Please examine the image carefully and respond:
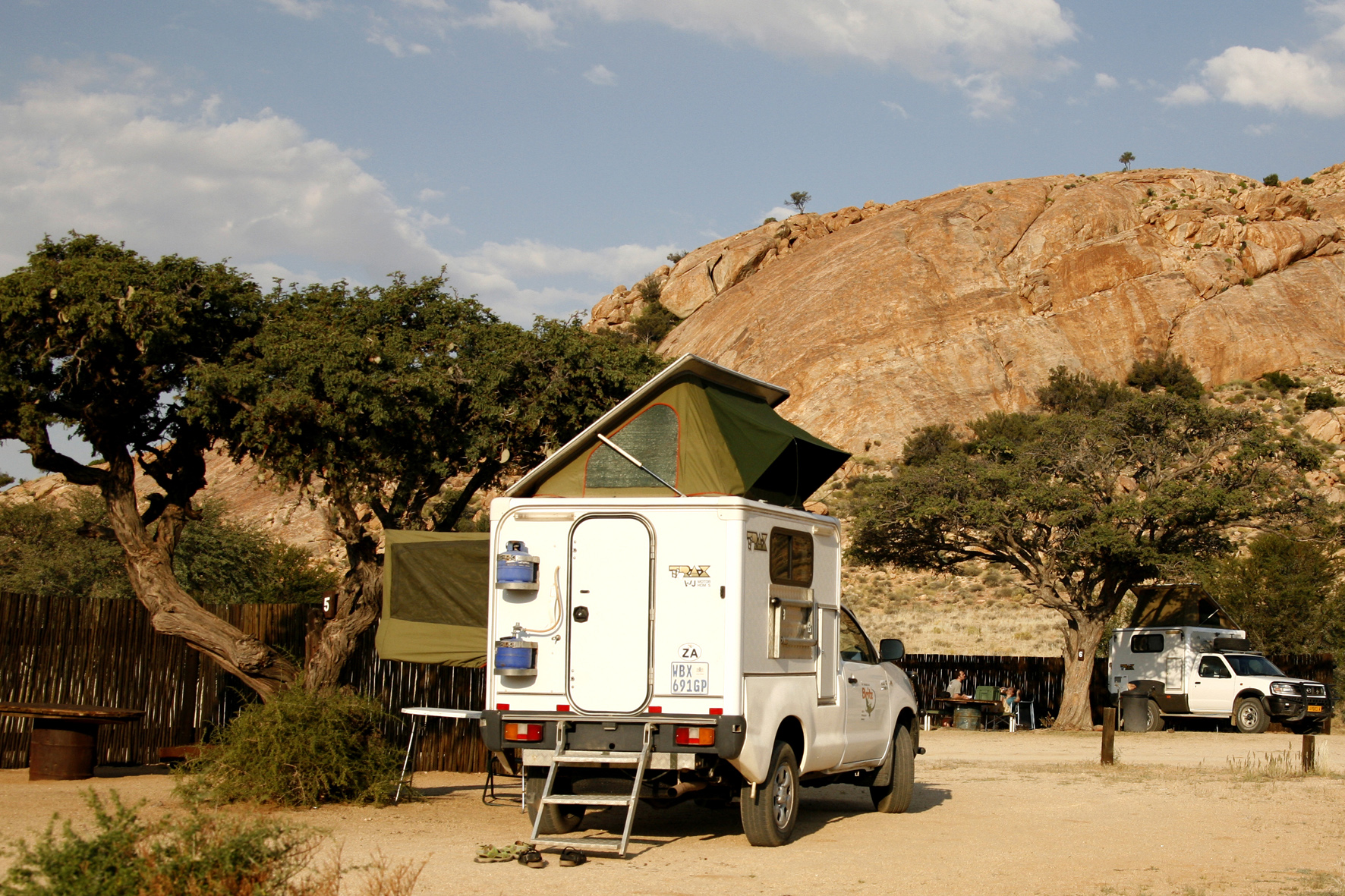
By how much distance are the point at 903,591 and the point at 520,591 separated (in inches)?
1567

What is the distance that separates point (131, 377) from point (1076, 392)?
5190 cm

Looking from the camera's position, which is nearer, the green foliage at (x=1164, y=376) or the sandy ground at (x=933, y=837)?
the sandy ground at (x=933, y=837)

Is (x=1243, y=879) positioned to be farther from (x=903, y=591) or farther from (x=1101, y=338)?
(x=1101, y=338)

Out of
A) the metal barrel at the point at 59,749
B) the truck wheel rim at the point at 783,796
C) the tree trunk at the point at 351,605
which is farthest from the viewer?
the tree trunk at the point at 351,605

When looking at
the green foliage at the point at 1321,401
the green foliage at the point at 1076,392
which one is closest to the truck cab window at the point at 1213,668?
the green foliage at the point at 1076,392

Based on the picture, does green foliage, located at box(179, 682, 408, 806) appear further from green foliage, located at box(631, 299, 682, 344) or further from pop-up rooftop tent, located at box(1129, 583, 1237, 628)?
green foliage, located at box(631, 299, 682, 344)

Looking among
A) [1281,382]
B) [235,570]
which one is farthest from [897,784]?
[1281,382]

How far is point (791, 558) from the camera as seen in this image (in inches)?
396

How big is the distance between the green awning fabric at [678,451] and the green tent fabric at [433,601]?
6.79 ft

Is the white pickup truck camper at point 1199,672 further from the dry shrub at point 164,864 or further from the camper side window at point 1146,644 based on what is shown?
the dry shrub at point 164,864

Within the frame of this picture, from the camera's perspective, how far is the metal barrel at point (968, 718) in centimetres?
2642

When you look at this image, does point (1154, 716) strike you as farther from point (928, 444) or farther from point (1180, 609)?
point (928, 444)

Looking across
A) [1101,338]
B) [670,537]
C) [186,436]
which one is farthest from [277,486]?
[1101,338]

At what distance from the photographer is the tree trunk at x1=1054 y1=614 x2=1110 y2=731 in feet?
85.7
